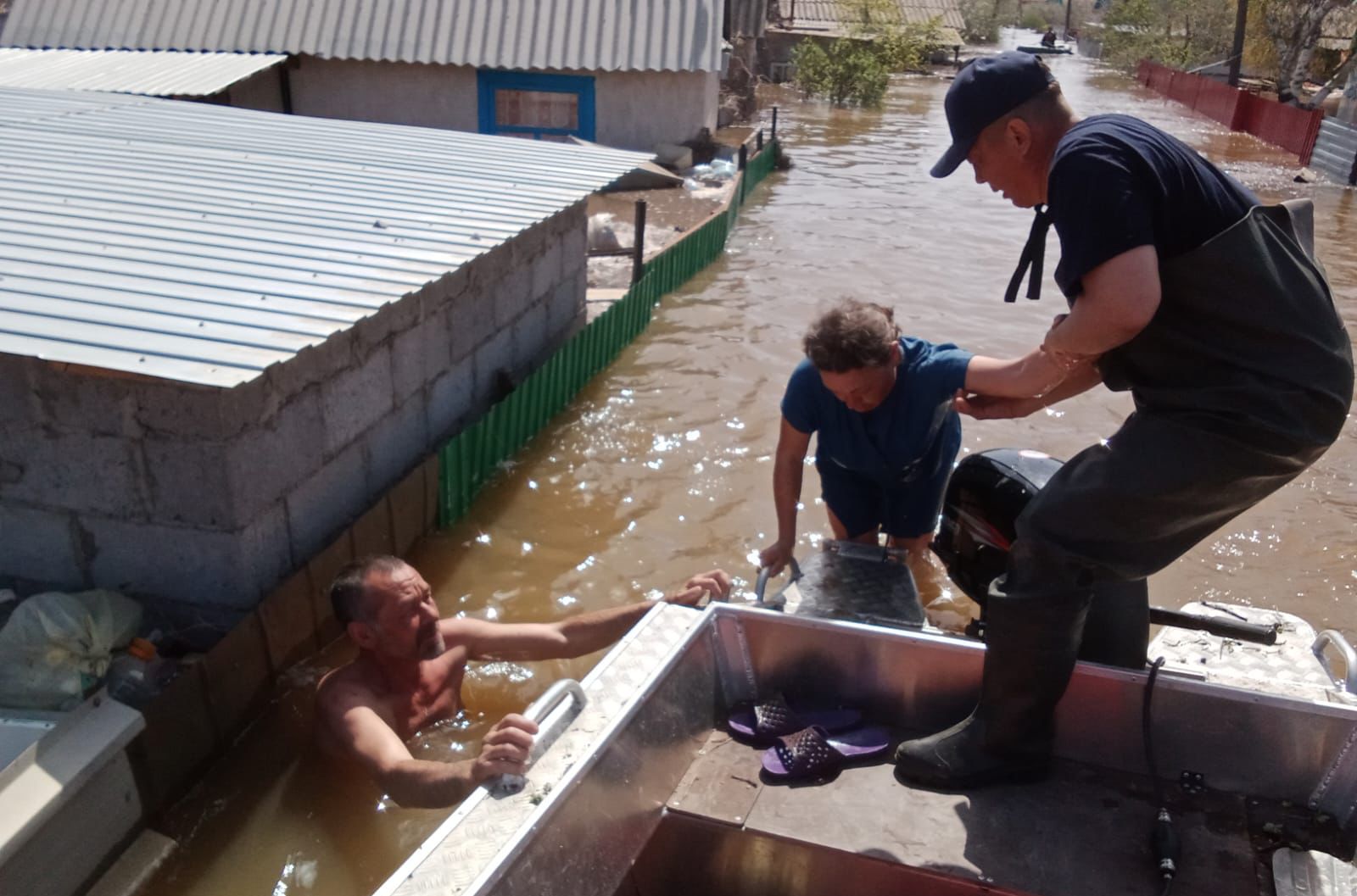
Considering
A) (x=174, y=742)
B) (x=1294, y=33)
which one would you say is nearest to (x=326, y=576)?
(x=174, y=742)

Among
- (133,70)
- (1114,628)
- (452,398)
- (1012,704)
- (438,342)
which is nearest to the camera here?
(1012,704)

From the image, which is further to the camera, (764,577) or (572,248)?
(572,248)

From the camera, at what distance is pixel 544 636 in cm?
424

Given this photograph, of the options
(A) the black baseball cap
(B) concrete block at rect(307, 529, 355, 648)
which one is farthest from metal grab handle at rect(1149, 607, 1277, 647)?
(B) concrete block at rect(307, 529, 355, 648)

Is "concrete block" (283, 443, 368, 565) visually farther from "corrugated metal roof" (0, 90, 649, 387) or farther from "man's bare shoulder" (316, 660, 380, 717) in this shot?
"man's bare shoulder" (316, 660, 380, 717)

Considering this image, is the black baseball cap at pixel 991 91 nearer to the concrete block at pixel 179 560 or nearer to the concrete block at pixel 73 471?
the concrete block at pixel 179 560

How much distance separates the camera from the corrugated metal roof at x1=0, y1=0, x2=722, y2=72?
51.6 feet

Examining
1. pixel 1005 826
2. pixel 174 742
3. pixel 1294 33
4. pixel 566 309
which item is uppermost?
pixel 1294 33

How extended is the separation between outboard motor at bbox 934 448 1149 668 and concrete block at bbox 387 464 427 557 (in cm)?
286

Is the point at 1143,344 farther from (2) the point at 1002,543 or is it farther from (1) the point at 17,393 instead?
(1) the point at 17,393

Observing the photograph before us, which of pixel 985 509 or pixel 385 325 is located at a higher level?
pixel 385 325

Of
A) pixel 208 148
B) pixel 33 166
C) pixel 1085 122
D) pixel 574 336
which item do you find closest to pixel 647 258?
pixel 574 336

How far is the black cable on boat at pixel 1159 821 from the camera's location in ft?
8.04

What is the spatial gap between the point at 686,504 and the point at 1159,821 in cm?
438
